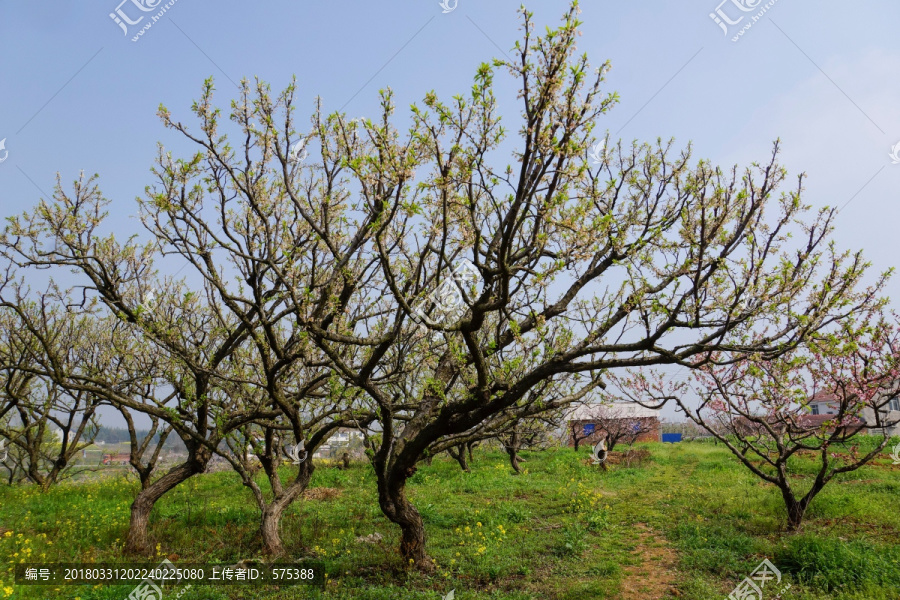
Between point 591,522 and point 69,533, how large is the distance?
1018cm

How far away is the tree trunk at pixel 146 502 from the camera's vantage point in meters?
9.16

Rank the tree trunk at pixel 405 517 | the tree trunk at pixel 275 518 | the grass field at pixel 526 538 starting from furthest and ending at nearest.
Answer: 1. the tree trunk at pixel 275 518
2. the tree trunk at pixel 405 517
3. the grass field at pixel 526 538

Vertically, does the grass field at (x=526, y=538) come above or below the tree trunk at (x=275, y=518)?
below

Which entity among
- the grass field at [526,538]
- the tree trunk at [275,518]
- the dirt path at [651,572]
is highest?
the tree trunk at [275,518]

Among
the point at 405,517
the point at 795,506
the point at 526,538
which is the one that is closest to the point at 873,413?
the point at 795,506

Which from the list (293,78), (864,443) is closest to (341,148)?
(293,78)

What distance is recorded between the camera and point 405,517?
8.39 metres

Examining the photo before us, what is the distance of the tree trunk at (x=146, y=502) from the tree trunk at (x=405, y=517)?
3739 mm

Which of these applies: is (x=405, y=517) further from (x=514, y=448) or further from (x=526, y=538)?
(x=514, y=448)

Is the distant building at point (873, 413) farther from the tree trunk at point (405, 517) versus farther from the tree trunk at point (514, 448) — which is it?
the tree trunk at point (514, 448)

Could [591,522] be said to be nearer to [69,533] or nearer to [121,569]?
[121,569]

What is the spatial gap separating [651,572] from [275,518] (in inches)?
247

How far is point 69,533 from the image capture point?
32.3 feet

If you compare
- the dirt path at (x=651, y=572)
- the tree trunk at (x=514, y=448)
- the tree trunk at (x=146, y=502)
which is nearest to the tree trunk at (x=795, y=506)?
the dirt path at (x=651, y=572)
